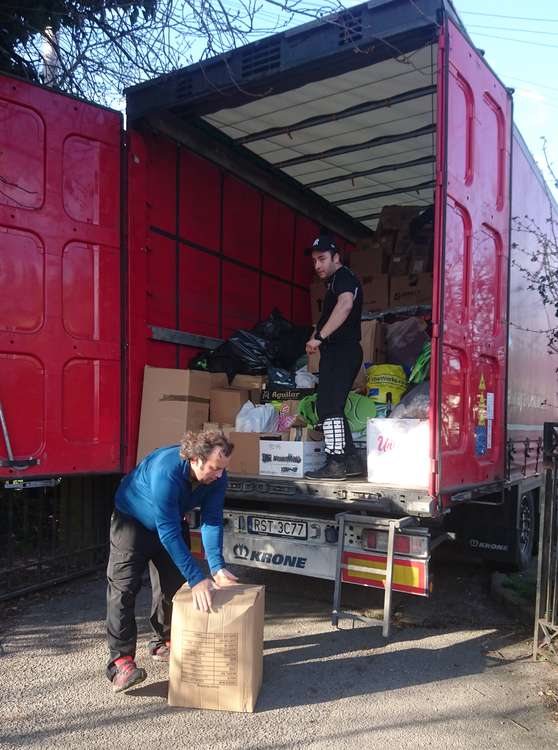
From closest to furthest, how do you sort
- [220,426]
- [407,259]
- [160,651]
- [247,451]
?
[160,651] → [247,451] → [220,426] → [407,259]

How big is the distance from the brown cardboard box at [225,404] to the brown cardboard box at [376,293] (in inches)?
84.8

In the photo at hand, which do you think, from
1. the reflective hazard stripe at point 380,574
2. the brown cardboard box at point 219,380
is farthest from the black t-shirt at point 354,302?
the reflective hazard stripe at point 380,574

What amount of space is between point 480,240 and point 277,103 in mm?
1933

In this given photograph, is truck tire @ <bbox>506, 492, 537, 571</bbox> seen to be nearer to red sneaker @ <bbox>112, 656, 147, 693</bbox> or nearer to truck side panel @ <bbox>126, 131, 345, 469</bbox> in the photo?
truck side panel @ <bbox>126, 131, 345, 469</bbox>

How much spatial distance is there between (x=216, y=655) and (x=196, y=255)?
3320 millimetres

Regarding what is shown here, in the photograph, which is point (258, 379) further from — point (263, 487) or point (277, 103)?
point (277, 103)

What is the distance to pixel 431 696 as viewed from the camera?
3084 mm

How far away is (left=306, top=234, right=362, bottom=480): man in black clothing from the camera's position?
3.98 m

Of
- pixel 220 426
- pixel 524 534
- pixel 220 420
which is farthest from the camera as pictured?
pixel 524 534

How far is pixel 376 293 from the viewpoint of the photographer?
648 centimetres

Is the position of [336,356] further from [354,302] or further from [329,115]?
[329,115]

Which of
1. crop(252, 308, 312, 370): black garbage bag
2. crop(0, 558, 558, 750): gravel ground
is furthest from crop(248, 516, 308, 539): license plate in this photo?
crop(252, 308, 312, 370): black garbage bag

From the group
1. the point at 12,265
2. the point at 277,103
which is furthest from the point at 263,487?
the point at 277,103

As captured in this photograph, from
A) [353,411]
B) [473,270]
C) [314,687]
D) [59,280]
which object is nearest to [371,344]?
[353,411]
